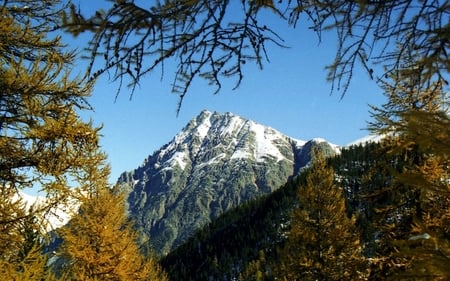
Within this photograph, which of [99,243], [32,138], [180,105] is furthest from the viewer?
[99,243]

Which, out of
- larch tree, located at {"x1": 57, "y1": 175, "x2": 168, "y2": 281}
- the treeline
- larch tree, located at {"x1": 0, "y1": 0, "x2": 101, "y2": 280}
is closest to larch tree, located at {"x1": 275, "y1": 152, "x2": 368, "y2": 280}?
the treeline

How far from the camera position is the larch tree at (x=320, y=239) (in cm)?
1517

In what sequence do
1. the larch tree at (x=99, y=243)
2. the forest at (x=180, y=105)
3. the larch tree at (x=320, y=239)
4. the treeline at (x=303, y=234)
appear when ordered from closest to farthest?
the forest at (x=180, y=105) → the treeline at (x=303, y=234) → the larch tree at (x=99, y=243) → the larch tree at (x=320, y=239)

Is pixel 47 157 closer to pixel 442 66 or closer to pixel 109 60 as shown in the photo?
pixel 109 60

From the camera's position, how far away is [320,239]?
16.0 metres

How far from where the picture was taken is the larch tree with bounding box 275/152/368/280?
15.2 metres

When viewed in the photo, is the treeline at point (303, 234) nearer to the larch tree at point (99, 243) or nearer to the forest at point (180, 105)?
the forest at point (180, 105)

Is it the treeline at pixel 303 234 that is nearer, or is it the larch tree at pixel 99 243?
the treeline at pixel 303 234

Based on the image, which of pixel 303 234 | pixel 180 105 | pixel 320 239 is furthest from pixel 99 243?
pixel 180 105

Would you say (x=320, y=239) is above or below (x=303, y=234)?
below

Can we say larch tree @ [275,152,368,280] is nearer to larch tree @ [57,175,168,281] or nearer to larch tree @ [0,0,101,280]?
larch tree @ [57,175,168,281]

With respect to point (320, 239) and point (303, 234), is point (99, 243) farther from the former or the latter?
point (320, 239)

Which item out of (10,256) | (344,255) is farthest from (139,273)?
(10,256)

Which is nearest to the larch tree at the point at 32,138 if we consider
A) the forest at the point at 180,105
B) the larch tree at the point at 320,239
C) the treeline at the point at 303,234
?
the forest at the point at 180,105
